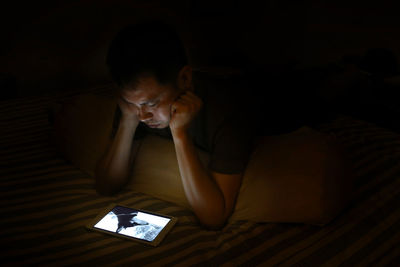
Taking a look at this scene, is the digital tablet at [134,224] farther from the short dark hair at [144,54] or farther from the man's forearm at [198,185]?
the short dark hair at [144,54]

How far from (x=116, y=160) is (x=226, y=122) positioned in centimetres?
50

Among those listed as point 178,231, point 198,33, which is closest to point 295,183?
point 178,231

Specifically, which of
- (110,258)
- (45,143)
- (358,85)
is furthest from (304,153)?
(45,143)

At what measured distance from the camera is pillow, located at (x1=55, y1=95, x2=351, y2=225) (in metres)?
1.23

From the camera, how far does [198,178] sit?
1.12m

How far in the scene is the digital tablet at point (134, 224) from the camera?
116 cm

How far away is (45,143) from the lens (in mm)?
1793

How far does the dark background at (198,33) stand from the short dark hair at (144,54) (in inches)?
43.2

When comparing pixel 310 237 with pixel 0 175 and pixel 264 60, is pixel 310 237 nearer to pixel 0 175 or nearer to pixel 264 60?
pixel 0 175

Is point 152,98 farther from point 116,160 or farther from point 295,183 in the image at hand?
point 295,183

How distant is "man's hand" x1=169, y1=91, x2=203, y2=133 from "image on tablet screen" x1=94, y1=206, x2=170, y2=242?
13.9 inches

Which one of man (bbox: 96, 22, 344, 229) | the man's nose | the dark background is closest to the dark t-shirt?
man (bbox: 96, 22, 344, 229)

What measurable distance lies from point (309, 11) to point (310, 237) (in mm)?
2705

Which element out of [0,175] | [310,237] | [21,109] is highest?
[21,109]
